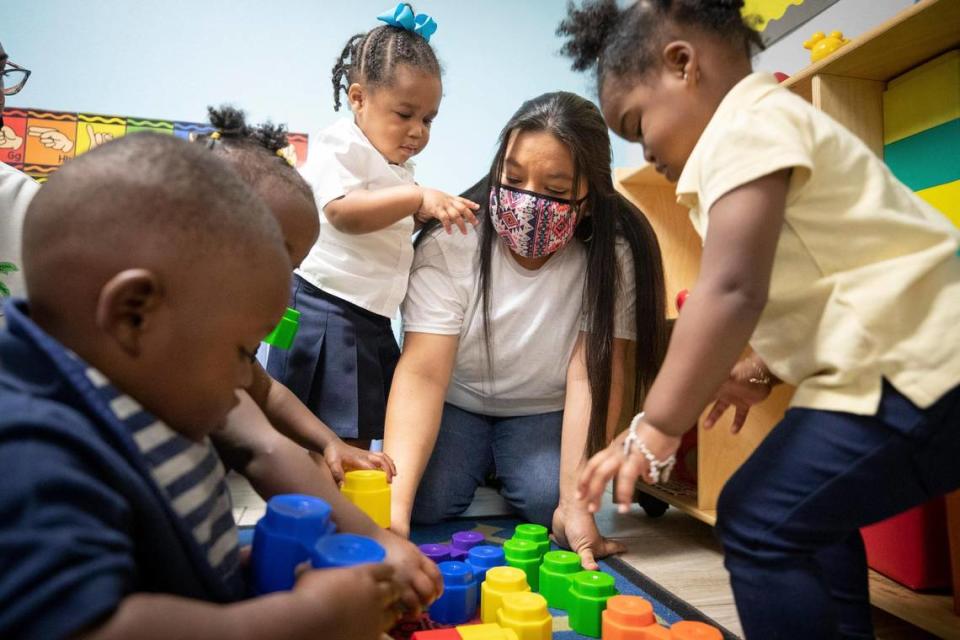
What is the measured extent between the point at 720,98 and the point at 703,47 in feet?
0.19

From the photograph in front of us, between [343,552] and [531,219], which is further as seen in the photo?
[531,219]

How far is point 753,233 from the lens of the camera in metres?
0.56

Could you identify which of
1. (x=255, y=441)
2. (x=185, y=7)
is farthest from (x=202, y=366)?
(x=185, y=7)

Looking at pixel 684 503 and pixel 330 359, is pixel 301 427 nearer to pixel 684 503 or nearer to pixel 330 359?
pixel 330 359

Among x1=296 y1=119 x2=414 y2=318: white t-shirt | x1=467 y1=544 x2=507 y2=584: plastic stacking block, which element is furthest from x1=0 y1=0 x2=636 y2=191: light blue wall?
x1=467 y1=544 x2=507 y2=584: plastic stacking block

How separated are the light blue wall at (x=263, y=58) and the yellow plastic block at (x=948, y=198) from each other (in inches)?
57.2

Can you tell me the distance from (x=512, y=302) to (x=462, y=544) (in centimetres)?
50

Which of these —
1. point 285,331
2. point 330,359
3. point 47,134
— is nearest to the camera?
point 285,331

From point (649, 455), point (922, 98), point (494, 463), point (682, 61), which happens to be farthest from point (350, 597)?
point (922, 98)

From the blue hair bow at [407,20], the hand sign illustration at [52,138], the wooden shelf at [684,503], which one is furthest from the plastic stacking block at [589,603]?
the hand sign illustration at [52,138]

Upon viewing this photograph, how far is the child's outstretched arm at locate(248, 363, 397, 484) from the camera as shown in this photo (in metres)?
0.88

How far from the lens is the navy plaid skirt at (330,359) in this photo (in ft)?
4.02

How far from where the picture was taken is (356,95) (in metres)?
1.30

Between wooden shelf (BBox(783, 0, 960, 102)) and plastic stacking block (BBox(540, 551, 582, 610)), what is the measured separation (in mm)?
842
